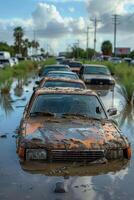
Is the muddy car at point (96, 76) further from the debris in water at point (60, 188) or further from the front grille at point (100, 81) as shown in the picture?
the debris in water at point (60, 188)

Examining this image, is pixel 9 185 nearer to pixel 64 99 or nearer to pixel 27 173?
pixel 27 173

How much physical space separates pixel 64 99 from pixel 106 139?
7.46 ft

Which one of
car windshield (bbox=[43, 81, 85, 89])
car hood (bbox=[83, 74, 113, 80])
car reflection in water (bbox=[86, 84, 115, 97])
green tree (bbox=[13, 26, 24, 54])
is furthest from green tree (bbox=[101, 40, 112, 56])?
car windshield (bbox=[43, 81, 85, 89])

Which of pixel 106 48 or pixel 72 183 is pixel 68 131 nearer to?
pixel 72 183

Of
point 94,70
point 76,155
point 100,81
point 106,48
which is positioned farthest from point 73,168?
point 106,48

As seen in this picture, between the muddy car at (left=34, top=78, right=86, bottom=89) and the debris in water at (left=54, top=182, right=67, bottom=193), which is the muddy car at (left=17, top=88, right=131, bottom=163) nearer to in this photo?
the debris in water at (left=54, top=182, right=67, bottom=193)

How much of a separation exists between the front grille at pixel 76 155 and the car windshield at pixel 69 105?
1.85 metres

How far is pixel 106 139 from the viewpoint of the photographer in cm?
796

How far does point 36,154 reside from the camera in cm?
770

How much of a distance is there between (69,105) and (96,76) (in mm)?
19915

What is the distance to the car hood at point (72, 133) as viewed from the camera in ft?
25.3

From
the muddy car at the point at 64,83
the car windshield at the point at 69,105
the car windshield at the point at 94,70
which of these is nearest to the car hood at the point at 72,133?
the car windshield at the point at 69,105

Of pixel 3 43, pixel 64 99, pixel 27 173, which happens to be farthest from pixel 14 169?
pixel 3 43

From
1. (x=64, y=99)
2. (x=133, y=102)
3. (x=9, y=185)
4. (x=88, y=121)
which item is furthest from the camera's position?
(x=133, y=102)
